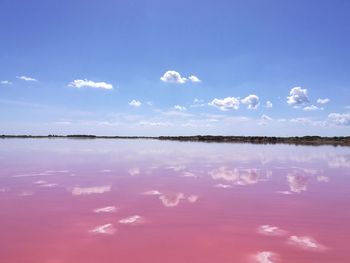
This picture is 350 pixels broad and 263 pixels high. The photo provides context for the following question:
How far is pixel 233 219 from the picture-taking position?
8.95 meters

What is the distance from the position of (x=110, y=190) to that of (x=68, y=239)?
5840 millimetres

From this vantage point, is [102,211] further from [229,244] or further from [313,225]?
[313,225]

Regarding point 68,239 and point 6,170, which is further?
point 6,170

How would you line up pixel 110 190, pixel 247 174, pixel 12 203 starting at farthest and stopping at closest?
pixel 247 174
pixel 110 190
pixel 12 203

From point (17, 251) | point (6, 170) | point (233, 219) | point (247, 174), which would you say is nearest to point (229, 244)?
point (233, 219)

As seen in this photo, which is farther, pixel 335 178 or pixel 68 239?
pixel 335 178

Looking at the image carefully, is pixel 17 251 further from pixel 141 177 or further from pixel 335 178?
pixel 335 178

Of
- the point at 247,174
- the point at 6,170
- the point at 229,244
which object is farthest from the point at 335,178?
the point at 6,170

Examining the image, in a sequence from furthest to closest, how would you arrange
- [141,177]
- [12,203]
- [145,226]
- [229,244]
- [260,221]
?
[141,177] < [12,203] < [260,221] < [145,226] < [229,244]

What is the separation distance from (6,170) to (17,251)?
44.5 feet

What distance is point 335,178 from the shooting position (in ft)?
54.4

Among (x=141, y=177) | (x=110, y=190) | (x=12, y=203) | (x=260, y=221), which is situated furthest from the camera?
(x=141, y=177)

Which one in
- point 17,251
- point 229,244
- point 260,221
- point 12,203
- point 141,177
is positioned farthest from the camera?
point 141,177

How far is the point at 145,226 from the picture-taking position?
8.18 meters
